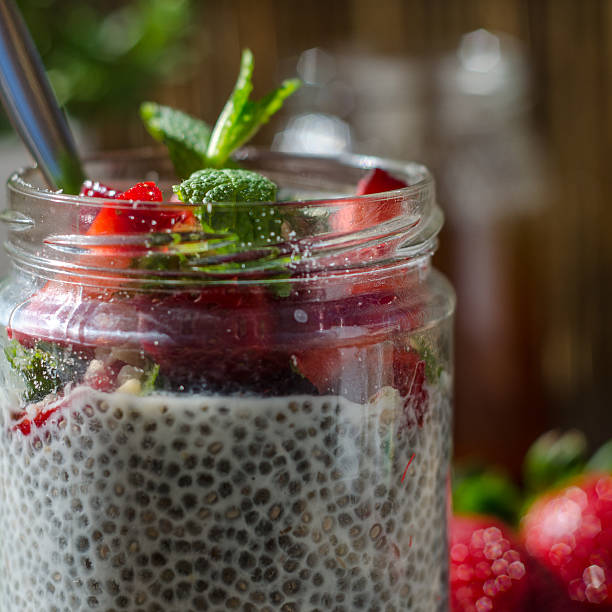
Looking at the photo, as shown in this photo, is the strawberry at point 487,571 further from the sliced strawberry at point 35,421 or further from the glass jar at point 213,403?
the sliced strawberry at point 35,421

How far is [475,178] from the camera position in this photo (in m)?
1.17

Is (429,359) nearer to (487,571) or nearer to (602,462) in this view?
(487,571)

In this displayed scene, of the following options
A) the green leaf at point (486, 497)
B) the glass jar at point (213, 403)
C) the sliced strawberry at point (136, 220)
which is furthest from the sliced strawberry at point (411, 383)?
the green leaf at point (486, 497)

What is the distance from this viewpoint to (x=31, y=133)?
1.21ft

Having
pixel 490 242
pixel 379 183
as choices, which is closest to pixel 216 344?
pixel 379 183

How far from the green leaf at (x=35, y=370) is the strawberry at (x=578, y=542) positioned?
0.31 m

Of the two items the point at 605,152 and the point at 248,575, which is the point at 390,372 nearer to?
the point at 248,575

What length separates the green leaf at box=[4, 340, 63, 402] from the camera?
328 millimetres

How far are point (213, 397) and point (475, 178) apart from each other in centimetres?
92

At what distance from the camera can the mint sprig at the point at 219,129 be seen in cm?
39

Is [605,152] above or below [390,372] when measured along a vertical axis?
below

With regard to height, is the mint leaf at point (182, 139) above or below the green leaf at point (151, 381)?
above

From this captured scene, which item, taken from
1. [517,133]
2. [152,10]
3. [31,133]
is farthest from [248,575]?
[517,133]

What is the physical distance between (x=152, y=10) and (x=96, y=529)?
820mm
